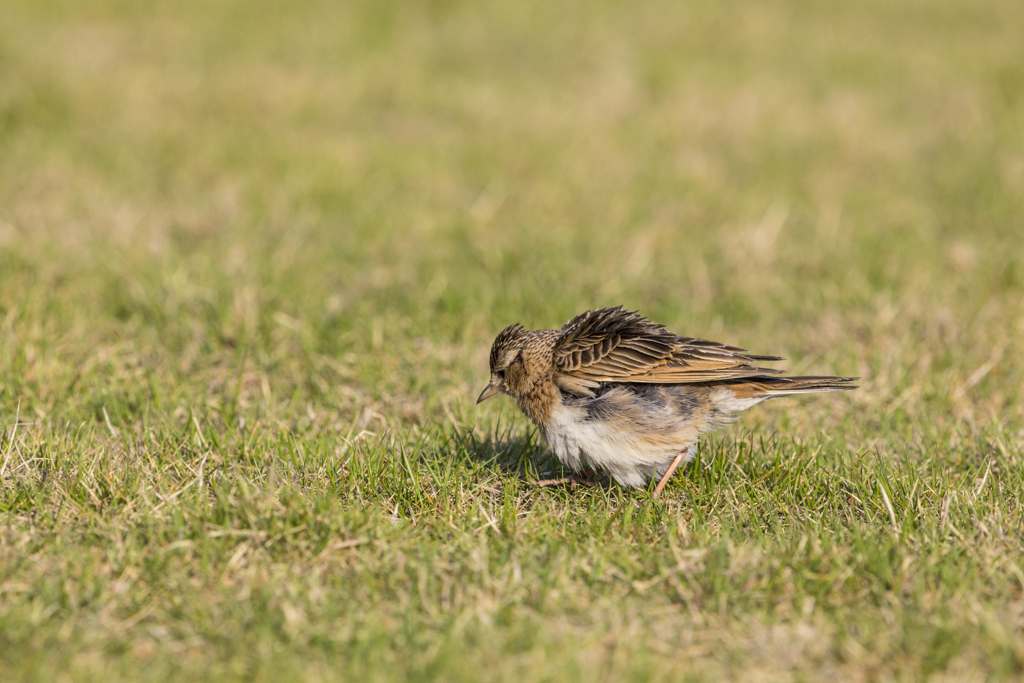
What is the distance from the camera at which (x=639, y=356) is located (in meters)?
4.98

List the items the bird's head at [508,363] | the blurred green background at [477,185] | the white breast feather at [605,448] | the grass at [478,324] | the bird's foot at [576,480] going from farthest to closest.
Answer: the blurred green background at [477,185]
the bird's head at [508,363]
the bird's foot at [576,480]
the white breast feather at [605,448]
the grass at [478,324]

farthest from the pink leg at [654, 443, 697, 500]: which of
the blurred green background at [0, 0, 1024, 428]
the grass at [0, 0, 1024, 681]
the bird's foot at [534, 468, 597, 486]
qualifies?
the blurred green background at [0, 0, 1024, 428]

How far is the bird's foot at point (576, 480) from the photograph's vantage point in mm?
4871

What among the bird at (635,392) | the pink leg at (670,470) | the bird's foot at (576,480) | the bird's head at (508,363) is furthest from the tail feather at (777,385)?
the bird's head at (508,363)

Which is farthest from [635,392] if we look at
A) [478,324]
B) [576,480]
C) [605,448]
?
[478,324]

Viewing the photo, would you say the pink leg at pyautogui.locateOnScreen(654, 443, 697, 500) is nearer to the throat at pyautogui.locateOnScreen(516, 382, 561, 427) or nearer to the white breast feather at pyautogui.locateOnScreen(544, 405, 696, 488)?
the white breast feather at pyautogui.locateOnScreen(544, 405, 696, 488)

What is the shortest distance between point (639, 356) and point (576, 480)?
0.68 metres

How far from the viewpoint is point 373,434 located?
5.24m

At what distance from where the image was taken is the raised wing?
16.1ft

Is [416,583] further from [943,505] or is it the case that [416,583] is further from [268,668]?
[943,505]

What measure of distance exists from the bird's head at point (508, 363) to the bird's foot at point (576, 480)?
52 centimetres

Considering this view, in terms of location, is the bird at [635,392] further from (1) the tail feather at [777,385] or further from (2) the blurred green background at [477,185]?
(2) the blurred green background at [477,185]

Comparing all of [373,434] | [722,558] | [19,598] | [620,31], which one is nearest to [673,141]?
[620,31]

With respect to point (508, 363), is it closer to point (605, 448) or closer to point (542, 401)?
point (542, 401)
